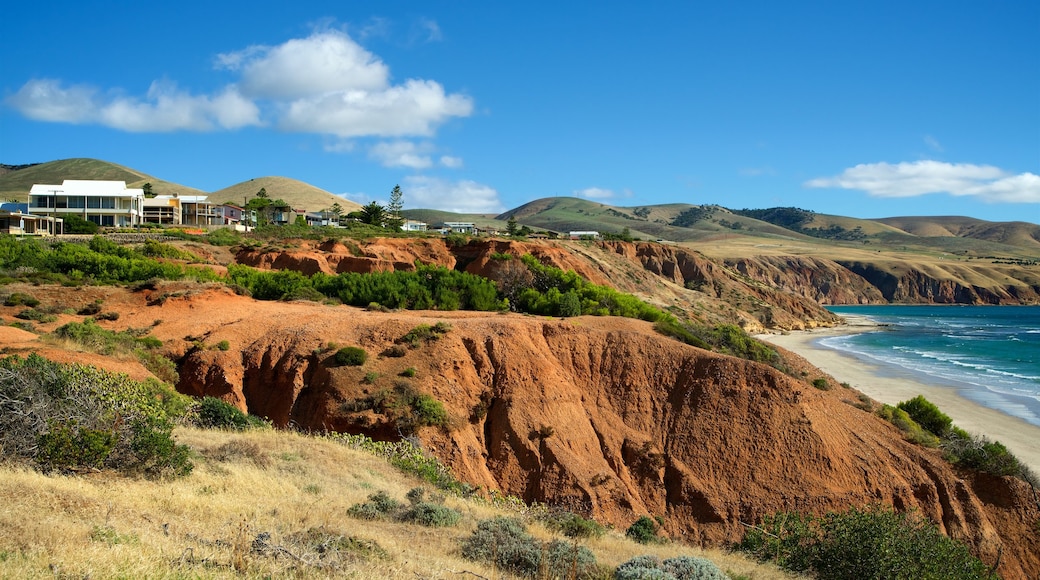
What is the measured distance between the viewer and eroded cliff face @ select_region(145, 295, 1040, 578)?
18.1 m

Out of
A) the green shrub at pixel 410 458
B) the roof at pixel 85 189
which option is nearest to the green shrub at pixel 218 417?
the green shrub at pixel 410 458

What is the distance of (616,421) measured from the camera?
2088 cm

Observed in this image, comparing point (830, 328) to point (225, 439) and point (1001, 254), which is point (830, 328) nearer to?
point (225, 439)

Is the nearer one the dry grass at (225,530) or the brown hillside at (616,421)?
the dry grass at (225,530)

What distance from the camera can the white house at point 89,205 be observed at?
6047cm

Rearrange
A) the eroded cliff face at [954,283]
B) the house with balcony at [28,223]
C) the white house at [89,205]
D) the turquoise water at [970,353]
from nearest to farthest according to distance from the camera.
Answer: the turquoise water at [970,353], the house with balcony at [28,223], the white house at [89,205], the eroded cliff face at [954,283]

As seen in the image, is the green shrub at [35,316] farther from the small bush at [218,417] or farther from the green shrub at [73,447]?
the green shrub at [73,447]

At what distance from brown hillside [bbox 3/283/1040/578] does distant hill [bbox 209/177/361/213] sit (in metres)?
123

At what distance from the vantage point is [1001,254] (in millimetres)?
195000

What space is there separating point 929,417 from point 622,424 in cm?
1050

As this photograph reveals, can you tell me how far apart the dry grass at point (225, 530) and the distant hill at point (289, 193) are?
134 m

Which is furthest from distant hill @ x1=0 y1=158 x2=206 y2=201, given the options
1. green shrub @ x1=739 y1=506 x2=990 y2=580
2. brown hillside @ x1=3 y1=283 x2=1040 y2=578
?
green shrub @ x1=739 y1=506 x2=990 y2=580

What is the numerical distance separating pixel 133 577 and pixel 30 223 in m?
62.1

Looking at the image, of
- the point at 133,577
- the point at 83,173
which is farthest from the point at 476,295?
the point at 83,173
